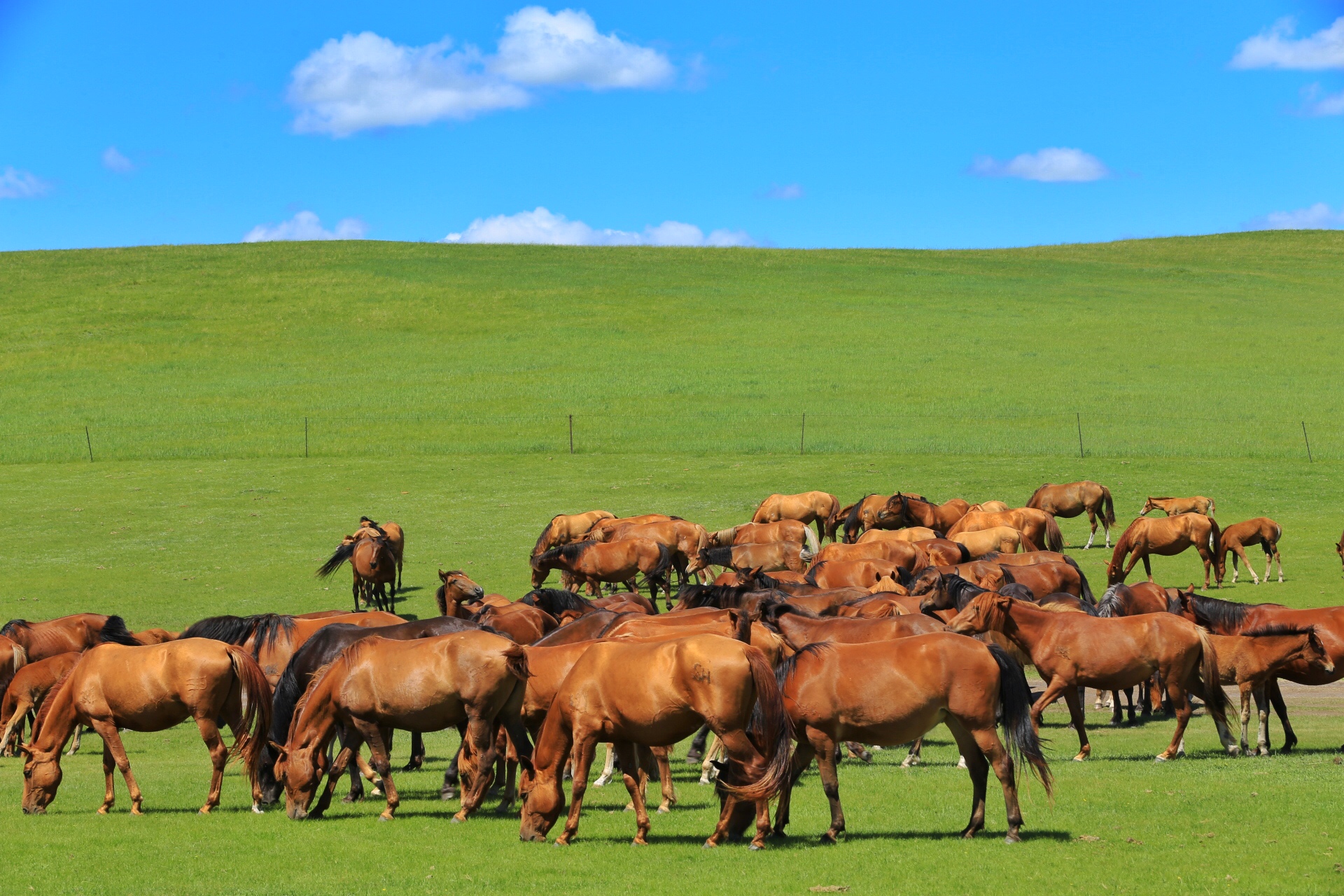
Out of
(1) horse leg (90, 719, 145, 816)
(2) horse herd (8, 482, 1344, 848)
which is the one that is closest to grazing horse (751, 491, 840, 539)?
(2) horse herd (8, 482, 1344, 848)

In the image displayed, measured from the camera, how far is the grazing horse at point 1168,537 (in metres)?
26.0

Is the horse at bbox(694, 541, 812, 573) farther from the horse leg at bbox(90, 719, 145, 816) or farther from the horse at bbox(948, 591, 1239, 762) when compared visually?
the horse leg at bbox(90, 719, 145, 816)

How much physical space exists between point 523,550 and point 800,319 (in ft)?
127

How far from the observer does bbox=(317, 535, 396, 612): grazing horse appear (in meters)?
25.0

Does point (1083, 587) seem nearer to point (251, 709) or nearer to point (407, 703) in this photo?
point (407, 703)

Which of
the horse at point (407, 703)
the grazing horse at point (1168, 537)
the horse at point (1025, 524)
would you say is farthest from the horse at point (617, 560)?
the horse at point (407, 703)

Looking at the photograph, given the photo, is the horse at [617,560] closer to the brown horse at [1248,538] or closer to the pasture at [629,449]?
the pasture at [629,449]

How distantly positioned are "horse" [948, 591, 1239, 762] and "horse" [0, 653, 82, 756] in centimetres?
1039

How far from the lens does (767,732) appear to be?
31.3ft

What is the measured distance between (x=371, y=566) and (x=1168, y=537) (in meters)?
16.2

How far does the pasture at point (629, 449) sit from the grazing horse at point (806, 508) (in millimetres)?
1704

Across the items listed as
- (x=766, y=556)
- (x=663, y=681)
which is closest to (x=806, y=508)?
(x=766, y=556)

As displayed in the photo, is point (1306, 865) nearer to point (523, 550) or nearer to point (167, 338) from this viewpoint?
point (523, 550)

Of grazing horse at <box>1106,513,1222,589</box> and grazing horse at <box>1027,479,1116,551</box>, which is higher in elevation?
grazing horse at <box>1027,479,1116,551</box>
